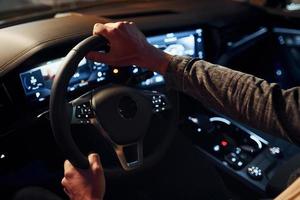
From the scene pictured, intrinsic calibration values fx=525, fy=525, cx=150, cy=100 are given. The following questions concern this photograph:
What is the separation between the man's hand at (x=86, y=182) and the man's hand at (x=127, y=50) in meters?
0.20

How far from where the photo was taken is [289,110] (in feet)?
3.24

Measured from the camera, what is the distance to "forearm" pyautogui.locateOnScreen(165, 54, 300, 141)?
1.01 meters

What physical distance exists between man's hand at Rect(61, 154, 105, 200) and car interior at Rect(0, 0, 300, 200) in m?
0.02

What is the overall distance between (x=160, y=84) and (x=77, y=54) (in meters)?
0.65

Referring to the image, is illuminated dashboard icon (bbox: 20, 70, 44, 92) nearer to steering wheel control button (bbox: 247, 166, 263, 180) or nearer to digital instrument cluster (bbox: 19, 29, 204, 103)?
digital instrument cluster (bbox: 19, 29, 204, 103)

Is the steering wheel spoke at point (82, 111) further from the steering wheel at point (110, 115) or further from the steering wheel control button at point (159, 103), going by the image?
the steering wheel control button at point (159, 103)

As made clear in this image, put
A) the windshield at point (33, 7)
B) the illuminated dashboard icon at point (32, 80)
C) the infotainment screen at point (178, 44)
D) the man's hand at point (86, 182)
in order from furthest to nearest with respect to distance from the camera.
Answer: the windshield at point (33, 7) < the infotainment screen at point (178, 44) < the illuminated dashboard icon at point (32, 80) < the man's hand at point (86, 182)

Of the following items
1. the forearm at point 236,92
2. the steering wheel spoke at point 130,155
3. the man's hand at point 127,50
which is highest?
the man's hand at point 127,50

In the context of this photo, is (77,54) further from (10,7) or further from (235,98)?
(10,7)


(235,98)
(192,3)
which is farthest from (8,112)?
(192,3)

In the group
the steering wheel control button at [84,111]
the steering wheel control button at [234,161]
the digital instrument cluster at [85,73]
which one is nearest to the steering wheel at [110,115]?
the steering wheel control button at [84,111]

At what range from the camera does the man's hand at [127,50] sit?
39.2 inches

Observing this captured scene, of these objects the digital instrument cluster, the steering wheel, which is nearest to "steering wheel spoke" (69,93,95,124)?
the steering wheel

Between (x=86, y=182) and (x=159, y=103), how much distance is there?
46 centimetres
